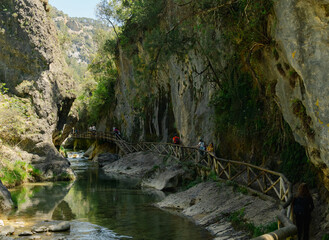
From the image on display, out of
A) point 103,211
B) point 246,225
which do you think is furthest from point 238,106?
point 246,225

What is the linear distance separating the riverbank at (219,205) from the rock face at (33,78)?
8054 millimetres

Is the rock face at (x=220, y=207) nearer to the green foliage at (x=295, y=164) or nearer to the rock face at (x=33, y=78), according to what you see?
the green foliage at (x=295, y=164)

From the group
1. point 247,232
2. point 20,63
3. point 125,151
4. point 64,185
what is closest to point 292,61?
point 247,232

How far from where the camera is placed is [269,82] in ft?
46.8

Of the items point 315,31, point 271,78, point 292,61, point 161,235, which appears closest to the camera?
point 315,31

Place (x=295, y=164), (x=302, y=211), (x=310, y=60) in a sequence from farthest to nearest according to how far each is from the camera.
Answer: (x=295, y=164) → (x=310, y=60) → (x=302, y=211)

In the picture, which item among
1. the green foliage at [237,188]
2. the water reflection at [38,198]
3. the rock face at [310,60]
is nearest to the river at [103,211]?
the water reflection at [38,198]

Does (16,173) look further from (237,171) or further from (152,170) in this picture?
(237,171)

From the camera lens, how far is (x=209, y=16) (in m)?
16.0

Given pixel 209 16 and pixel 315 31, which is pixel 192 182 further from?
pixel 315 31

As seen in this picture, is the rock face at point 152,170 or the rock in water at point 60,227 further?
the rock face at point 152,170

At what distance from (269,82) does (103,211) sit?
8.61 meters

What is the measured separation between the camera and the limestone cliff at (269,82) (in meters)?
8.70

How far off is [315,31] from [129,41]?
3060 cm
